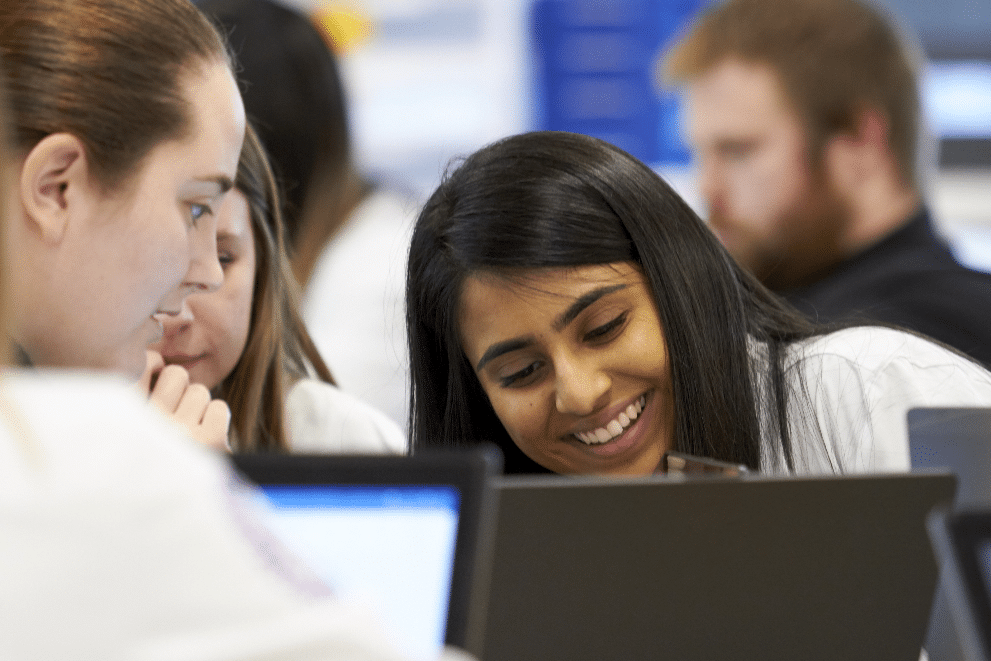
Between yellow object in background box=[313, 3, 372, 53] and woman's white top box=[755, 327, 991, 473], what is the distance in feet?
8.94

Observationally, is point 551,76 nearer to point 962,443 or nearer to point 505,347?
point 505,347

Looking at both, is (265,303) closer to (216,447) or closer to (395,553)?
(216,447)

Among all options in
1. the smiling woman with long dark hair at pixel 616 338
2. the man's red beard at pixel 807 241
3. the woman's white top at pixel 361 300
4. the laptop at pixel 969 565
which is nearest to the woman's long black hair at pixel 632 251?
the smiling woman with long dark hair at pixel 616 338

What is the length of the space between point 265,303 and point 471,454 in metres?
0.94

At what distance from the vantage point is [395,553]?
65cm

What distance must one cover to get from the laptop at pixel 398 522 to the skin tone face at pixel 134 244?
0.51 m

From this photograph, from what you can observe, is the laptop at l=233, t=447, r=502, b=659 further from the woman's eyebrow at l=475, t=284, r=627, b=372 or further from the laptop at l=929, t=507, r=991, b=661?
the woman's eyebrow at l=475, t=284, r=627, b=372

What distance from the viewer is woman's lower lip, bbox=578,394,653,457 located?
1408mm

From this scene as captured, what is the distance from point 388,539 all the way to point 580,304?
708 mm

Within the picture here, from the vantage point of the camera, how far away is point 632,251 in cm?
136

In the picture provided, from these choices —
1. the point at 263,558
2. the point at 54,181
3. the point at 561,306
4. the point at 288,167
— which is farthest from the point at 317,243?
the point at 263,558

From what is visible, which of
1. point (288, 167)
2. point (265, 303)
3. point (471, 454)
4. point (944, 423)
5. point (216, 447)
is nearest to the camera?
point (471, 454)

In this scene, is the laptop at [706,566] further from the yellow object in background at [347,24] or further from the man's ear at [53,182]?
the yellow object in background at [347,24]

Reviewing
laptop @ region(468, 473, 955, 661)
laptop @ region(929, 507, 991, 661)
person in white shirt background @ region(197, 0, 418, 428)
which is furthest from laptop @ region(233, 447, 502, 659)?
person in white shirt background @ region(197, 0, 418, 428)
